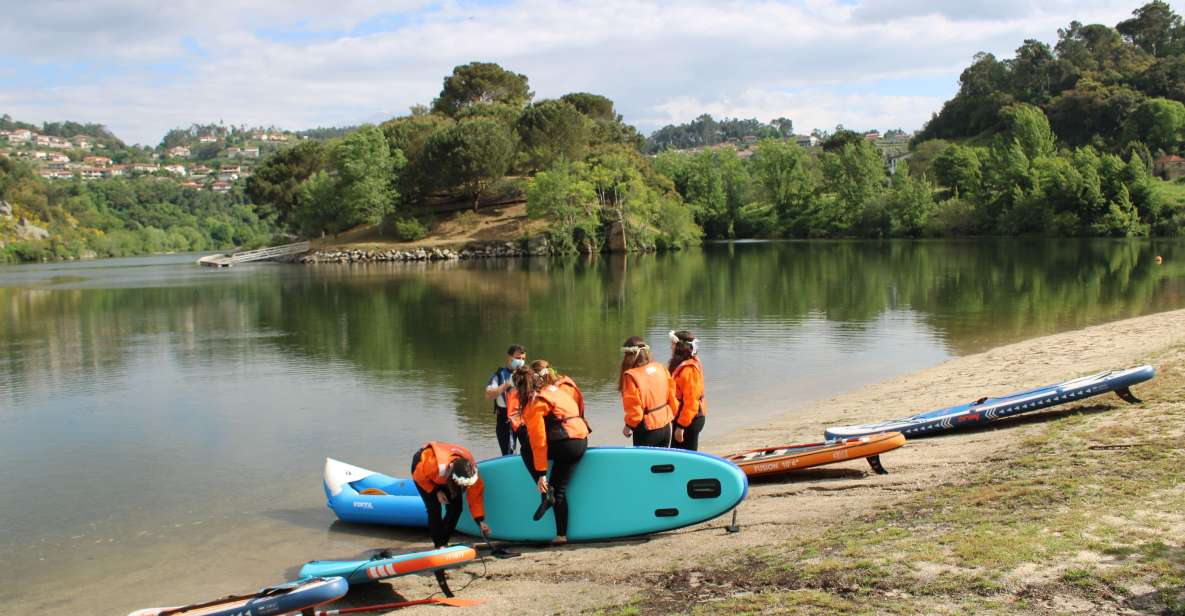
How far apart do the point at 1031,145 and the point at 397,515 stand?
105057 mm

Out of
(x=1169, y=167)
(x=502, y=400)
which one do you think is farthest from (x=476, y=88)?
(x=502, y=400)

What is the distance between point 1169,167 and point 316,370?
345ft

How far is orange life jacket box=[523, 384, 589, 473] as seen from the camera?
8.80 metres

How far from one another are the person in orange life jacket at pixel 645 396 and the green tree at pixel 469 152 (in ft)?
256

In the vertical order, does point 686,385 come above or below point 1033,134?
below

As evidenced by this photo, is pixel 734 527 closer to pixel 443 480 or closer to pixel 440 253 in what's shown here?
pixel 443 480

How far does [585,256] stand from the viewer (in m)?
82.4

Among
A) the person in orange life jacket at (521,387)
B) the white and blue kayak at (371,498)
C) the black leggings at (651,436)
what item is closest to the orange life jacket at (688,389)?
the black leggings at (651,436)

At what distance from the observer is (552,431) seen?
352 inches

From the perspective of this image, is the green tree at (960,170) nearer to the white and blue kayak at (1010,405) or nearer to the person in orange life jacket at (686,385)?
the white and blue kayak at (1010,405)

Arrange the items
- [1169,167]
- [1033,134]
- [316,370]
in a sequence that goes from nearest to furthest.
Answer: [316,370] → [1169,167] → [1033,134]

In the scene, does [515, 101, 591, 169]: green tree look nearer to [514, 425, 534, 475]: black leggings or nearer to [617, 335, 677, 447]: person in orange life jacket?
[617, 335, 677, 447]: person in orange life jacket

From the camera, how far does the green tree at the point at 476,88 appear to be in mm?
109688

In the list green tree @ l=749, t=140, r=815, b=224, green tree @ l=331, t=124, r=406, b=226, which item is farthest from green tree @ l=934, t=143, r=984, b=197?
green tree @ l=331, t=124, r=406, b=226
